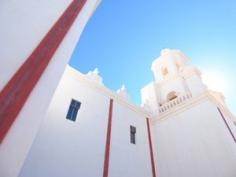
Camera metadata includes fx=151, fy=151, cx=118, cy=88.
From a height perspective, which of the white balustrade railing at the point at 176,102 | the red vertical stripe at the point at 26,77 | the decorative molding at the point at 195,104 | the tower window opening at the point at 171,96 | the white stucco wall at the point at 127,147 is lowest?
the red vertical stripe at the point at 26,77

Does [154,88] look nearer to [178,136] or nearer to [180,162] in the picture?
[178,136]

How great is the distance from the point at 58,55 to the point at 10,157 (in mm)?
1136

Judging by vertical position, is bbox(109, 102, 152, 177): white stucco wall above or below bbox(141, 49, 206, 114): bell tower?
below

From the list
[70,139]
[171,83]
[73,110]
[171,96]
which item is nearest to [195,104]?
[171,96]

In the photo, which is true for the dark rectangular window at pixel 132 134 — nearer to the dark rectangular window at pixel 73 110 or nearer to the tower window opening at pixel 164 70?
the dark rectangular window at pixel 73 110

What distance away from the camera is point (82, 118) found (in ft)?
21.3

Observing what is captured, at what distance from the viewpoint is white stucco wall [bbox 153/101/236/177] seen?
6.20 metres

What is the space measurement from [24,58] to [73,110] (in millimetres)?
5287

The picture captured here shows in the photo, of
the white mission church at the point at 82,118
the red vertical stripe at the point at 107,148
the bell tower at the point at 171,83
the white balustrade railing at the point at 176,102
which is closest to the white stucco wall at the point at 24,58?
the white mission church at the point at 82,118

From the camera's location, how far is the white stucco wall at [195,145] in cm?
620

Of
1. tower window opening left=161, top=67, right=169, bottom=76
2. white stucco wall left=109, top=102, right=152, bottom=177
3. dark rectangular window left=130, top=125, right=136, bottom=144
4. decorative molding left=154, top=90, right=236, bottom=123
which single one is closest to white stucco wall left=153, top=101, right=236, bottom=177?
decorative molding left=154, top=90, right=236, bottom=123

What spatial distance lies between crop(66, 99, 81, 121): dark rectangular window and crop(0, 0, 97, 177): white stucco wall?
186 inches

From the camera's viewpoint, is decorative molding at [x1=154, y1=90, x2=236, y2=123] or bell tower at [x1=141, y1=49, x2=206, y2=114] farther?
bell tower at [x1=141, y1=49, x2=206, y2=114]

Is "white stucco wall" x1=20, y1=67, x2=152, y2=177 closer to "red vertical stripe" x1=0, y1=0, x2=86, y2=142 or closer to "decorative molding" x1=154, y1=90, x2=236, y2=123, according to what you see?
"decorative molding" x1=154, y1=90, x2=236, y2=123
